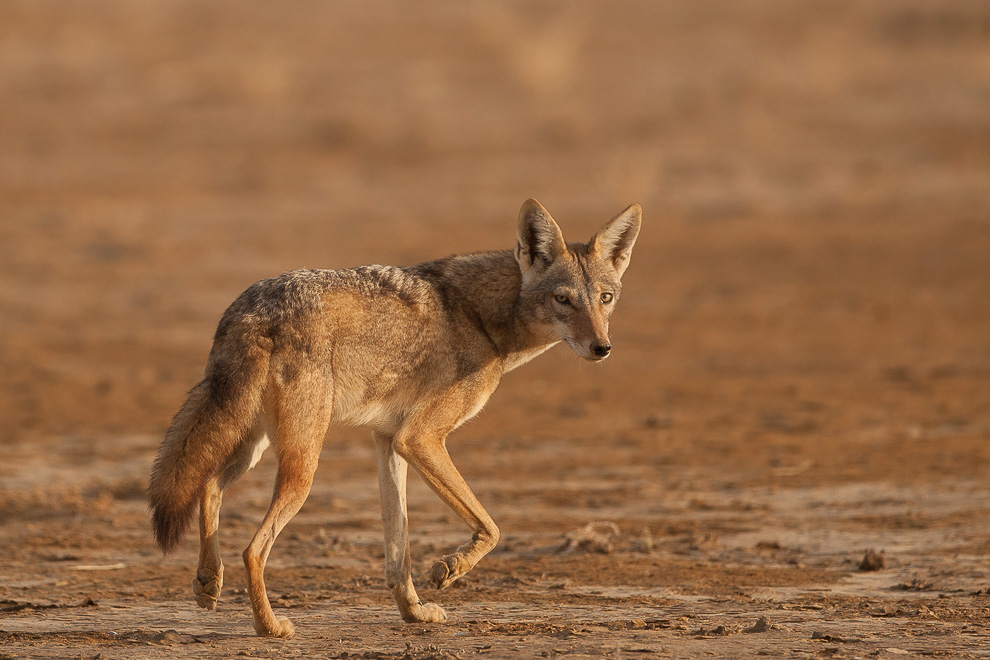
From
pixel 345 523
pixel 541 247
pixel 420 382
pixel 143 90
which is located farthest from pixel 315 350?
pixel 143 90

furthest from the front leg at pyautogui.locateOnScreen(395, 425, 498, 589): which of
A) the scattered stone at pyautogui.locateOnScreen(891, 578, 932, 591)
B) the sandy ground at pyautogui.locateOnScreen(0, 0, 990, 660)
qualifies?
the scattered stone at pyautogui.locateOnScreen(891, 578, 932, 591)

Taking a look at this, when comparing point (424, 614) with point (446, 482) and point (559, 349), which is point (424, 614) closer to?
point (446, 482)

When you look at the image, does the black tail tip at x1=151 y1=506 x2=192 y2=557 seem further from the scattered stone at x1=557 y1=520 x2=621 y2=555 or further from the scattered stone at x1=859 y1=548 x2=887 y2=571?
the scattered stone at x1=859 y1=548 x2=887 y2=571

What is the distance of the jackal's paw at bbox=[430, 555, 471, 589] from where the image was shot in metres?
5.84

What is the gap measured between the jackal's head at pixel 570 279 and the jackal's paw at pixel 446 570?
1.18 metres

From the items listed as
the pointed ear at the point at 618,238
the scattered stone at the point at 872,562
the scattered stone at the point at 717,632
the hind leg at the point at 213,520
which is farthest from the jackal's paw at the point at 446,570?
the scattered stone at the point at 872,562

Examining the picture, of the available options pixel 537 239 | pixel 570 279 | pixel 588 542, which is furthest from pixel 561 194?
pixel 570 279

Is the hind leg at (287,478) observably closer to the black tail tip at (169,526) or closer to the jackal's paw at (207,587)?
the jackal's paw at (207,587)

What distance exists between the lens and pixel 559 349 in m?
14.4

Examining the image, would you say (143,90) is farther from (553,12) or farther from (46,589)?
(46,589)

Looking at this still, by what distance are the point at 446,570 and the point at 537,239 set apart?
179cm

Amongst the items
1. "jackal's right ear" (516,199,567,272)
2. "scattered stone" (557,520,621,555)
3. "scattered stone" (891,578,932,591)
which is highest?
"jackal's right ear" (516,199,567,272)

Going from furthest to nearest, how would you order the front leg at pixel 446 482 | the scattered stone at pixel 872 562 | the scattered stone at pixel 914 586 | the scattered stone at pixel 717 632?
the scattered stone at pixel 872 562 < the scattered stone at pixel 914 586 < the front leg at pixel 446 482 < the scattered stone at pixel 717 632

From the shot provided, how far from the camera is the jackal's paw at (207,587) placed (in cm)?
574
